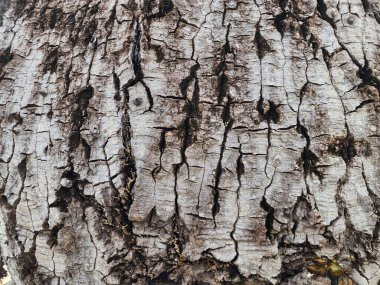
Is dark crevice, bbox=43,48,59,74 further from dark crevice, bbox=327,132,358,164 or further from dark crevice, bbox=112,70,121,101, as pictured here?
dark crevice, bbox=327,132,358,164

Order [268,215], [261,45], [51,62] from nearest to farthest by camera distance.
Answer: [268,215]
[261,45]
[51,62]

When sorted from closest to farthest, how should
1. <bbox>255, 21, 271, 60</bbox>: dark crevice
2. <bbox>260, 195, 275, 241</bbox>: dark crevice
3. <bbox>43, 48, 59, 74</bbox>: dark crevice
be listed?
<bbox>260, 195, 275, 241</bbox>: dark crevice
<bbox>255, 21, 271, 60</bbox>: dark crevice
<bbox>43, 48, 59, 74</bbox>: dark crevice

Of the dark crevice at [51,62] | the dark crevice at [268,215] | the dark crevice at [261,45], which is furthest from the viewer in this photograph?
the dark crevice at [51,62]

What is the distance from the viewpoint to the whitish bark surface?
6.56 feet

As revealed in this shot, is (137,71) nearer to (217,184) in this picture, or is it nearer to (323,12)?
(217,184)

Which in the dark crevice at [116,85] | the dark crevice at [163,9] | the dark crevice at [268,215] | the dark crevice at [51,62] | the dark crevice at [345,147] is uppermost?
the dark crevice at [163,9]

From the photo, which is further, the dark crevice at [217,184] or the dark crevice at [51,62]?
the dark crevice at [51,62]

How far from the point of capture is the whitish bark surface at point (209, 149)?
78.7 inches

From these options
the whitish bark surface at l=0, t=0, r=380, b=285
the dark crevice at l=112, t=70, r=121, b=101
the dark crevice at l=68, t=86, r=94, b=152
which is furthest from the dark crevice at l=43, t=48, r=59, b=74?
the dark crevice at l=112, t=70, r=121, b=101

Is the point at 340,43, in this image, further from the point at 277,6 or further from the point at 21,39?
the point at 21,39

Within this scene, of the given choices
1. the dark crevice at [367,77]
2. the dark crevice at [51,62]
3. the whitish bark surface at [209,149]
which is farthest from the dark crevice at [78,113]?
the dark crevice at [367,77]

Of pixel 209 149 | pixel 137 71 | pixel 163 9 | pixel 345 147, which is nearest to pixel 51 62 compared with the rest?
pixel 137 71

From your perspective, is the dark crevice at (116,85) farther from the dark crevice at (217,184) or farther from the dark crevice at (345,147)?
the dark crevice at (345,147)

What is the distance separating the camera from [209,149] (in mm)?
2006
